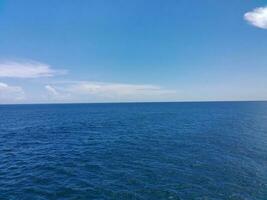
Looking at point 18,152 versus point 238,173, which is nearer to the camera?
point 238,173

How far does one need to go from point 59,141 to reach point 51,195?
27974 millimetres

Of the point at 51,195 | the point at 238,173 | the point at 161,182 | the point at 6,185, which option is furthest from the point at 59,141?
the point at 238,173

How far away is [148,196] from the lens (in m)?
21.7

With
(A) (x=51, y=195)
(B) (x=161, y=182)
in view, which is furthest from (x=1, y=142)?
(B) (x=161, y=182)

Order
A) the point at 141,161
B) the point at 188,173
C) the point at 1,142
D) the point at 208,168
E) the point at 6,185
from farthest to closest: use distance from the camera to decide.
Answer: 1. the point at 1,142
2. the point at 141,161
3. the point at 208,168
4. the point at 188,173
5. the point at 6,185

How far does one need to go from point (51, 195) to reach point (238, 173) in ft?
76.6

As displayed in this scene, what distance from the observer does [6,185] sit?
24547 mm

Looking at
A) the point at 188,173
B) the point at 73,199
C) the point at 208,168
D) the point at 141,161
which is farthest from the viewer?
the point at 141,161

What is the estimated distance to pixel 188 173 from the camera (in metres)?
27.6

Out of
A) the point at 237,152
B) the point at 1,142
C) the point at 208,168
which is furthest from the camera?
the point at 1,142

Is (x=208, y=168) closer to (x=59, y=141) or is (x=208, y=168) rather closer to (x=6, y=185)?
(x=6, y=185)

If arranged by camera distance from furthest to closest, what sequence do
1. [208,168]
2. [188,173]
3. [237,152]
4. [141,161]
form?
[237,152] → [141,161] → [208,168] → [188,173]

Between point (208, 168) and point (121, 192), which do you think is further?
point (208, 168)

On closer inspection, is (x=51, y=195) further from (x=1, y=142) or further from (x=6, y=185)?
(x=1, y=142)
